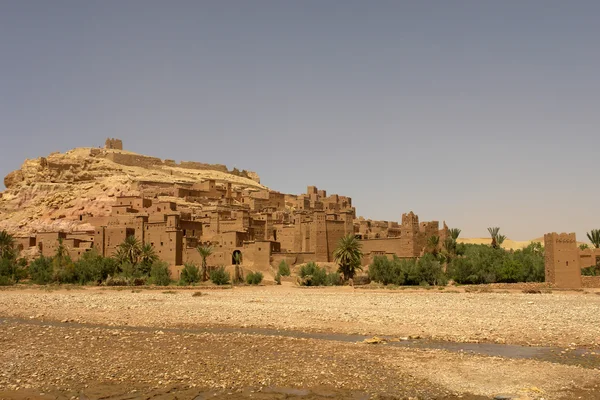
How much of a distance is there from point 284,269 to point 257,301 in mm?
12379

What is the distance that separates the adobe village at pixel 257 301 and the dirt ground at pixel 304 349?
0.21ft

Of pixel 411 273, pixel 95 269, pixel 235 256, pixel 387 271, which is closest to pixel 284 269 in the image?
pixel 235 256

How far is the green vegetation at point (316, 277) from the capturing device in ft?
128

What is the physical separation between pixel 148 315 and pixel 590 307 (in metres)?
16.8

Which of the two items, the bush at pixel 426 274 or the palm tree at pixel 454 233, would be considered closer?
the bush at pixel 426 274

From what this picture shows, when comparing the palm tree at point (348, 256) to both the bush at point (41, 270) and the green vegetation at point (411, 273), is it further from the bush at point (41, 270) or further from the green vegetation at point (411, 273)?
the bush at point (41, 270)

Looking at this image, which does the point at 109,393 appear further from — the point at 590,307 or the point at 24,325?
the point at 590,307

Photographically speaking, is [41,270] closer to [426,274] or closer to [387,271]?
[387,271]

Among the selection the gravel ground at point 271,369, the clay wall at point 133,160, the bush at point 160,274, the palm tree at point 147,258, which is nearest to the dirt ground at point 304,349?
the gravel ground at point 271,369

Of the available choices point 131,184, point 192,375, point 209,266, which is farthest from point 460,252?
point 192,375

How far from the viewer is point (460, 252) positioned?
175 feet

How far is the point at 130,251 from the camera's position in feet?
145

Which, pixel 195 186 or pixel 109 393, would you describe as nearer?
pixel 109 393

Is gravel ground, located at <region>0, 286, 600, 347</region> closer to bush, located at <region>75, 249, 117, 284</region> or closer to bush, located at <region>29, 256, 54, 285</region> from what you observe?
bush, located at <region>75, 249, 117, 284</region>
